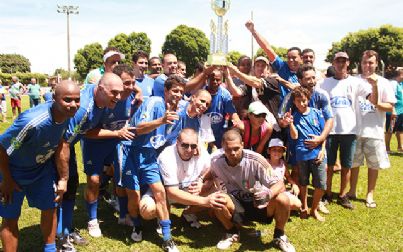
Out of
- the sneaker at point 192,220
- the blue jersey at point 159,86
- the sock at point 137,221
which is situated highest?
the blue jersey at point 159,86

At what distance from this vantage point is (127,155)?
4578mm

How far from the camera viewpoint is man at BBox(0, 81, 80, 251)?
3.09 m

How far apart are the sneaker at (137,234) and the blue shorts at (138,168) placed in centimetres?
57

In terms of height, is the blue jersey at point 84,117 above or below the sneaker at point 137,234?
above

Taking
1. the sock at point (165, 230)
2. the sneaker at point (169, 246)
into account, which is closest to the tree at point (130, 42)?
the sock at point (165, 230)

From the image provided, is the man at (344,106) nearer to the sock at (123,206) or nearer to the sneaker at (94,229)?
the sock at (123,206)

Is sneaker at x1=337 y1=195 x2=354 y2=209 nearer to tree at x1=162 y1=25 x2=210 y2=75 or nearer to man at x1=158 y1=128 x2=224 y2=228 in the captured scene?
man at x1=158 y1=128 x2=224 y2=228

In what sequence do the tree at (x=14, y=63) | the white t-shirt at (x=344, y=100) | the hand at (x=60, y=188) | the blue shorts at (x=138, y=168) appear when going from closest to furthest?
the hand at (x=60, y=188) → the blue shorts at (x=138, y=168) → the white t-shirt at (x=344, y=100) → the tree at (x=14, y=63)

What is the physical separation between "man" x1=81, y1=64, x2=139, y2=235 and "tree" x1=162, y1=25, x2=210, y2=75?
5397 cm

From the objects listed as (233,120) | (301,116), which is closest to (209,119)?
(233,120)

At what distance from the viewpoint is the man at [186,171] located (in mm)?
4183

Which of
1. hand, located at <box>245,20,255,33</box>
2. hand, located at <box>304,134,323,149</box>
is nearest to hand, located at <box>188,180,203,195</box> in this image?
hand, located at <box>304,134,323,149</box>

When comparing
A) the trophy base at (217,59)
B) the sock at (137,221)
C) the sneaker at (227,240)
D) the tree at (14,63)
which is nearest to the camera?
the sneaker at (227,240)

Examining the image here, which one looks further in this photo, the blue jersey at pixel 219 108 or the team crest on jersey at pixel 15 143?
the blue jersey at pixel 219 108
